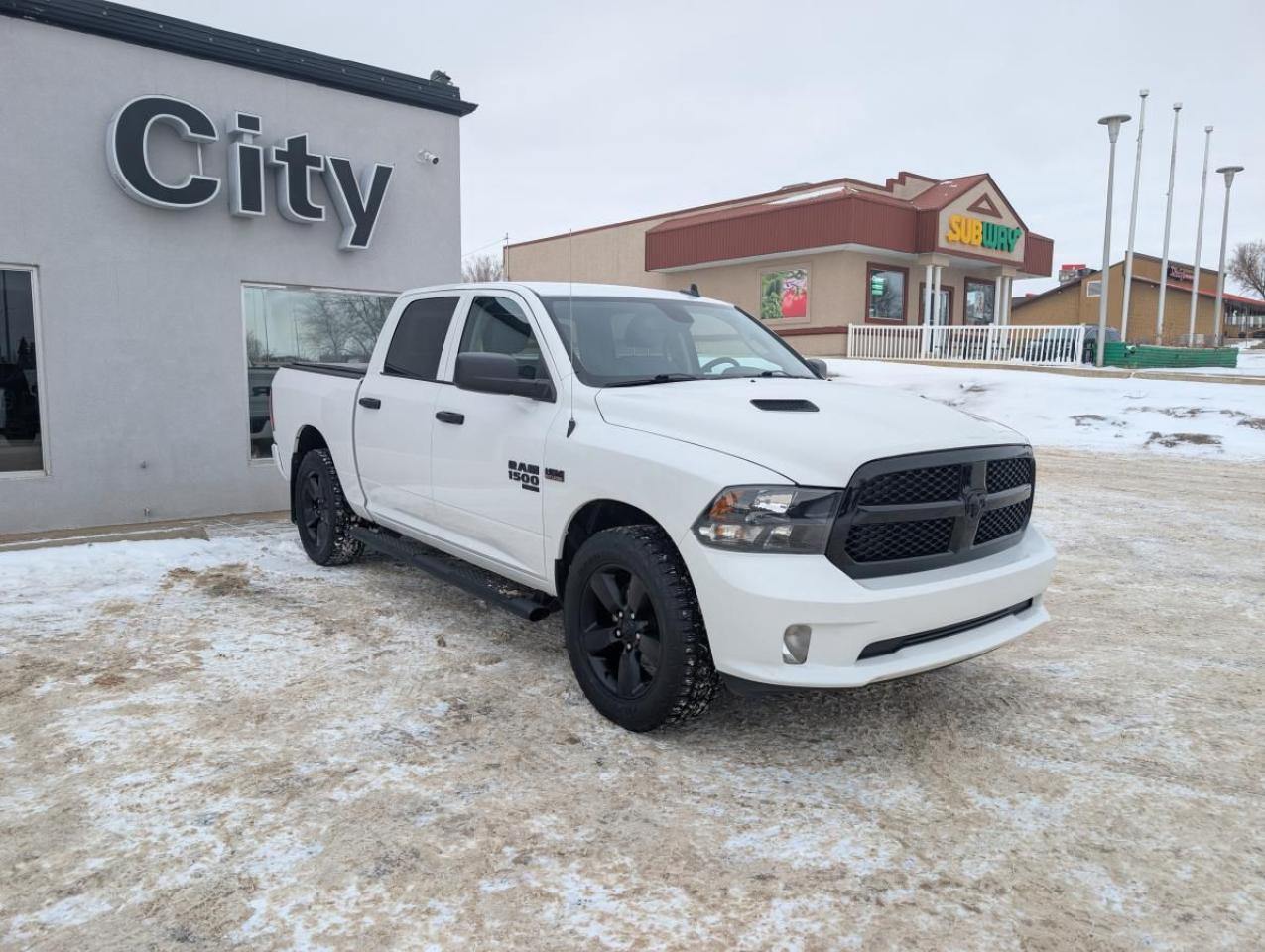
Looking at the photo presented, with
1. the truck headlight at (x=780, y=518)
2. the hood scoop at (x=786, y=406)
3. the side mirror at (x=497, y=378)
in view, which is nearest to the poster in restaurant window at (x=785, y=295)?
the side mirror at (x=497, y=378)

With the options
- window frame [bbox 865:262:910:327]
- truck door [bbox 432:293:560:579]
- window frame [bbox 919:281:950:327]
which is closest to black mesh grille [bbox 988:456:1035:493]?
truck door [bbox 432:293:560:579]

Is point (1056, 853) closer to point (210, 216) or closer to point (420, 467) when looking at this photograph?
point (420, 467)

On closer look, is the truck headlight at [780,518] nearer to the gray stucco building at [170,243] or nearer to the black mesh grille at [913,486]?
the black mesh grille at [913,486]

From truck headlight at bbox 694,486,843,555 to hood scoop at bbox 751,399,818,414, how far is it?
0.59 meters

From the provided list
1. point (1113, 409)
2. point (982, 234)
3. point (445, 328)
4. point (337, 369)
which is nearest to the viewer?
point (445, 328)

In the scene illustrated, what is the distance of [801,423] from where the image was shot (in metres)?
3.62

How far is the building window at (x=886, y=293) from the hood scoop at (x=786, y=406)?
82.3 feet

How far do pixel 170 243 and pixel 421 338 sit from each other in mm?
4953

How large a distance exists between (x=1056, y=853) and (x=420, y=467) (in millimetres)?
3653

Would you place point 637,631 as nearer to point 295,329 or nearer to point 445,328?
point 445,328

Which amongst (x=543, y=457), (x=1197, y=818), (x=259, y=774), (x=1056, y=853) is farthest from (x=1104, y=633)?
(x=259, y=774)

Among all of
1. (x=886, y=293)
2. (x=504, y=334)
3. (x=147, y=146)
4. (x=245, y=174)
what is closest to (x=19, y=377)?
(x=147, y=146)

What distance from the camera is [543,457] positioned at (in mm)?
4219

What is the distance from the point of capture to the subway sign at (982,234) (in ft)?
90.2
